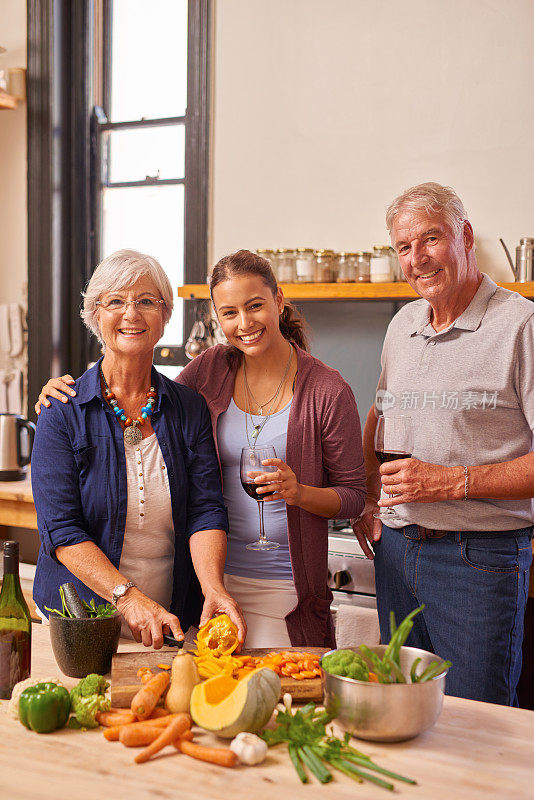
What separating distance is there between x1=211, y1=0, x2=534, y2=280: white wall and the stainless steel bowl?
2234mm

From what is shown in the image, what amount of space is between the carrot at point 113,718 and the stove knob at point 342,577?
5.27 ft

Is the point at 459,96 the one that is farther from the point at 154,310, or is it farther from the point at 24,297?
the point at 24,297

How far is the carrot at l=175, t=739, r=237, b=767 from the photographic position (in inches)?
42.8

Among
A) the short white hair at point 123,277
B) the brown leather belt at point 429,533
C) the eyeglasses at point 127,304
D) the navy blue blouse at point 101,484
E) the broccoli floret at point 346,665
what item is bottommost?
the broccoli floret at point 346,665

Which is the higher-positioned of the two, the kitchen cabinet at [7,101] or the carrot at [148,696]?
the kitchen cabinet at [7,101]

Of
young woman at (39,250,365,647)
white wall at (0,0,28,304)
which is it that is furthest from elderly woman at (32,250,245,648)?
white wall at (0,0,28,304)

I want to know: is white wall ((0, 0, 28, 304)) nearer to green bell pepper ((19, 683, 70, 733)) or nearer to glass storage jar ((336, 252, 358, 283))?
glass storage jar ((336, 252, 358, 283))

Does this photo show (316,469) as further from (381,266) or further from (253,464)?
(381,266)

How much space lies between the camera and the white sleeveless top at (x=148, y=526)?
1722mm

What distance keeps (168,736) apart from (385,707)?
1.03 feet

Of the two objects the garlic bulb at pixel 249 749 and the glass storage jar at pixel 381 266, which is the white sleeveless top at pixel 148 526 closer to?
the garlic bulb at pixel 249 749

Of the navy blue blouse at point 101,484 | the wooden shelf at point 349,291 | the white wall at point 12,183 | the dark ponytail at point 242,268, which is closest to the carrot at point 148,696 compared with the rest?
the navy blue blouse at point 101,484

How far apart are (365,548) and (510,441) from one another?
0.53m

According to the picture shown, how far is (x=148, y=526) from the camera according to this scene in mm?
1737
